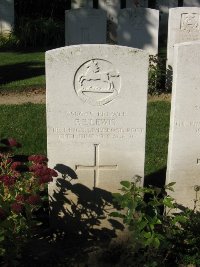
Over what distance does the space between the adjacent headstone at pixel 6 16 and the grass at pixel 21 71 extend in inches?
71.9

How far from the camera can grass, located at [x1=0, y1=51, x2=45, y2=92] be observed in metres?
10.8

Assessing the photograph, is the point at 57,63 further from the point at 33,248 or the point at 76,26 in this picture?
the point at 76,26

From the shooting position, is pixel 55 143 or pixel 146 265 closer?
pixel 146 265

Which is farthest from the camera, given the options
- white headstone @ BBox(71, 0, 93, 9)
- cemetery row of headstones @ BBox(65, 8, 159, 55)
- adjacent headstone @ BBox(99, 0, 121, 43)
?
white headstone @ BBox(71, 0, 93, 9)

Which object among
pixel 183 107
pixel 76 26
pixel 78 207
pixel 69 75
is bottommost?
pixel 78 207

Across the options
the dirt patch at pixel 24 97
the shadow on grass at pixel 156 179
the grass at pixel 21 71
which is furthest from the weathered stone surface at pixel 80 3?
the shadow on grass at pixel 156 179

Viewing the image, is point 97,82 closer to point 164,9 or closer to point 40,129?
point 40,129

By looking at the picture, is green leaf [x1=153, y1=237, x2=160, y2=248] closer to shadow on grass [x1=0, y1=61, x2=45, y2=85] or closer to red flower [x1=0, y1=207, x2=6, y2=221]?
red flower [x1=0, y1=207, x2=6, y2=221]

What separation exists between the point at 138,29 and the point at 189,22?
1419mm

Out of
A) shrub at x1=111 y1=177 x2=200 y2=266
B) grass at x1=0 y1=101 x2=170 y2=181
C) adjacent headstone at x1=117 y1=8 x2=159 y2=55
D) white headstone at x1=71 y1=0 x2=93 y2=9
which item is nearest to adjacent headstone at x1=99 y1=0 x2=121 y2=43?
white headstone at x1=71 y1=0 x2=93 y2=9

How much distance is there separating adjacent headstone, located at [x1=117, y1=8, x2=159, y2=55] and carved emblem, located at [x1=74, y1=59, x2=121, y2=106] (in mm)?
5846

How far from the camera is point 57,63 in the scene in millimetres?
4820

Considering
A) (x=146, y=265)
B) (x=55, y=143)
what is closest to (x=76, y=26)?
(x=55, y=143)

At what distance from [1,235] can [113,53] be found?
1957 mm
